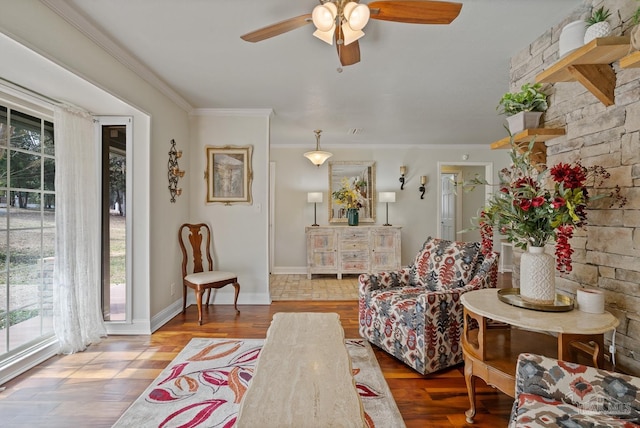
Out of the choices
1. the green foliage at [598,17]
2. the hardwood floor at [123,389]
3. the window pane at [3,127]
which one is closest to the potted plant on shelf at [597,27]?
the green foliage at [598,17]

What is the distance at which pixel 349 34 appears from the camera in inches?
62.8

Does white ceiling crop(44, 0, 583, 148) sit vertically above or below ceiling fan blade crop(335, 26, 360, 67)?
above

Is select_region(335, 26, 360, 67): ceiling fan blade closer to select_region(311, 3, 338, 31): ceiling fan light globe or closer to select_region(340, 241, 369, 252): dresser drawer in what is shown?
select_region(311, 3, 338, 31): ceiling fan light globe

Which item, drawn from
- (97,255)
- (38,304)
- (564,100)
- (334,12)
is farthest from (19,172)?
(564,100)

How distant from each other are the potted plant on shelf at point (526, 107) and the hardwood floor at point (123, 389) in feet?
5.95

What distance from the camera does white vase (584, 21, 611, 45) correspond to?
1517mm

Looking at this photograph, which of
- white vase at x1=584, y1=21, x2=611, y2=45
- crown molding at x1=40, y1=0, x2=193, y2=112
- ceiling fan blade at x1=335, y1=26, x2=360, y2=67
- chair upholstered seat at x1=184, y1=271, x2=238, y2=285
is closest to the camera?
white vase at x1=584, y1=21, x2=611, y2=45

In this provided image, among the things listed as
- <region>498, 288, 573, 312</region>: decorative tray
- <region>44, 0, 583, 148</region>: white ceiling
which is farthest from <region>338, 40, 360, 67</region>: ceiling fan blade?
<region>498, 288, 573, 312</region>: decorative tray

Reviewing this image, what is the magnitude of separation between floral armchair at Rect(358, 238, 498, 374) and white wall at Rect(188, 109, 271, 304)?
5.33ft

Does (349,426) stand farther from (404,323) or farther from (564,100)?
(564,100)

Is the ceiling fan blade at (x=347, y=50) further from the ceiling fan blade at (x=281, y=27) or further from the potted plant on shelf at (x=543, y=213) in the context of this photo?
the potted plant on shelf at (x=543, y=213)

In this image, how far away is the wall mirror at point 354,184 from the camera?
5.81 m

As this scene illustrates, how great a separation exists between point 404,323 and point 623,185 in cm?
156

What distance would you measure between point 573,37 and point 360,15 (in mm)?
1170
